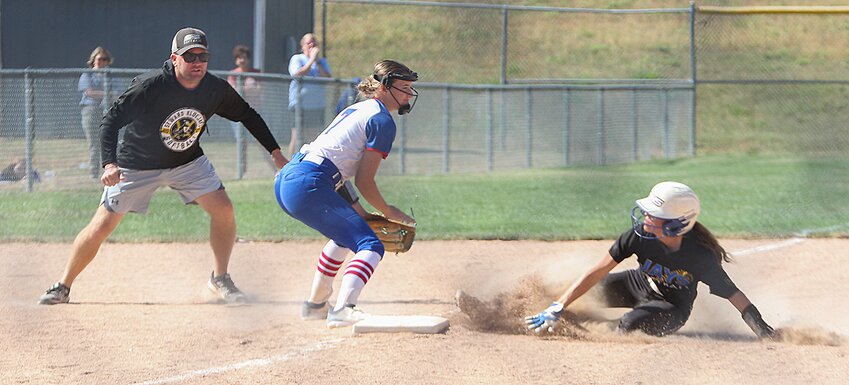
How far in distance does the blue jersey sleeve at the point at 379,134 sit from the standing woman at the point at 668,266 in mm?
1022

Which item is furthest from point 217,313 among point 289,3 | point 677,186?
point 289,3

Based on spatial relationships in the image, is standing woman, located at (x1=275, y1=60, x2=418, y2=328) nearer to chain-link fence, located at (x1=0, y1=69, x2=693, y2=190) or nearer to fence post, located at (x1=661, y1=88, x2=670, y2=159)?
chain-link fence, located at (x1=0, y1=69, x2=693, y2=190)

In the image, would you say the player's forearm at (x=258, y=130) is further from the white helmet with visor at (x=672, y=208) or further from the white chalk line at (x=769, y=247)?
the white chalk line at (x=769, y=247)

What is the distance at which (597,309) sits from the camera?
5.38 metres

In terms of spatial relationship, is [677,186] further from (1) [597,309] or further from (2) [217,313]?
(2) [217,313]

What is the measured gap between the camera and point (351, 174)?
5.07 meters

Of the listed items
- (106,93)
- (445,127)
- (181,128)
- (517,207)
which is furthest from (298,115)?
(181,128)

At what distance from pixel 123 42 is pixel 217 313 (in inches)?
481

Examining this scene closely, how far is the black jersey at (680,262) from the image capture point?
4832mm

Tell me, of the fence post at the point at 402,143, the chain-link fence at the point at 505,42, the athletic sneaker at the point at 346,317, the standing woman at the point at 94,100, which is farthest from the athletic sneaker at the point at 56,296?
the chain-link fence at the point at 505,42

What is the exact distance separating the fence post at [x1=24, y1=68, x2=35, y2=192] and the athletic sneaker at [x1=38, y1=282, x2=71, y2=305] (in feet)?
16.9

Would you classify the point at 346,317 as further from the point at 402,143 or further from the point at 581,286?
the point at 402,143

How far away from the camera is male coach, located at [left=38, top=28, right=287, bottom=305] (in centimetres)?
542

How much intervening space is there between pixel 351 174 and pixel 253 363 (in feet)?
3.59
